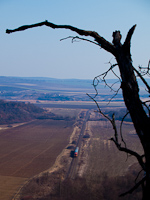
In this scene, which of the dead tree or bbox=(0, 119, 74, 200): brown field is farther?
bbox=(0, 119, 74, 200): brown field

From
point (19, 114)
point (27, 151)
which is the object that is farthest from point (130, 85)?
point (19, 114)

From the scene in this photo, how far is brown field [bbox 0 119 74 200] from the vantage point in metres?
19.3

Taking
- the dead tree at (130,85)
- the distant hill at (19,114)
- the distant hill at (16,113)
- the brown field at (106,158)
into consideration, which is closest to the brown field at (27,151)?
the brown field at (106,158)

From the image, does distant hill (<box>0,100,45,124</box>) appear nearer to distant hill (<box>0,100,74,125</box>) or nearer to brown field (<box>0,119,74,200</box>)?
distant hill (<box>0,100,74,125</box>)

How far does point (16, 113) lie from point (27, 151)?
27.6 metres

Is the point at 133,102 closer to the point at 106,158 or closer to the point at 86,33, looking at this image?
the point at 86,33

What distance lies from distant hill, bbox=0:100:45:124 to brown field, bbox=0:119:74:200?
761cm

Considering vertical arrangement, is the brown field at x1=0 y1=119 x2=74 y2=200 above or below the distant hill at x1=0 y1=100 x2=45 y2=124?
below

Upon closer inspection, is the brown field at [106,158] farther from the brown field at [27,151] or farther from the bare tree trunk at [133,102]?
the bare tree trunk at [133,102]

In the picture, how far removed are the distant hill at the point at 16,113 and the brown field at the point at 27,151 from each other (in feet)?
25.0

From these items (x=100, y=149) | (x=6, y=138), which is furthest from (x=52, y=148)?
(x=6, y=138)

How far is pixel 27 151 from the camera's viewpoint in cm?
2766

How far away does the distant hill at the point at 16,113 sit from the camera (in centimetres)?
4914

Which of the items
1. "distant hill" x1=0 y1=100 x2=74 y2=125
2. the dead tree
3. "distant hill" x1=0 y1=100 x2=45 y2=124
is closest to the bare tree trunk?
the dead tree
